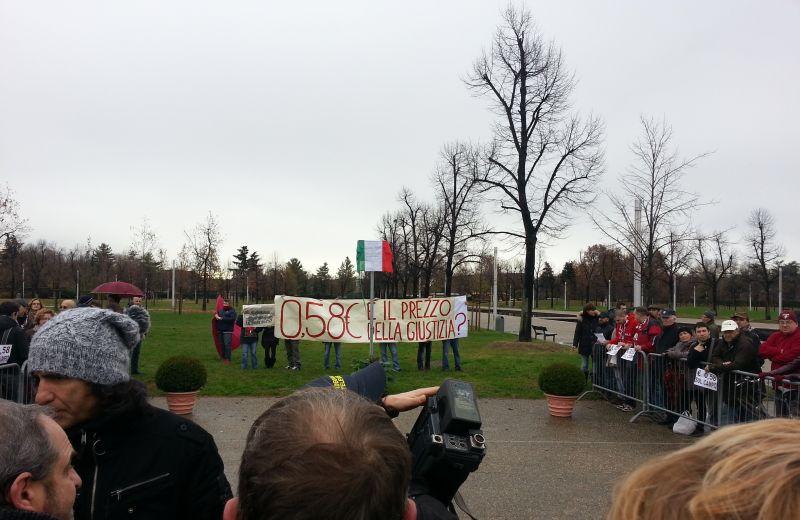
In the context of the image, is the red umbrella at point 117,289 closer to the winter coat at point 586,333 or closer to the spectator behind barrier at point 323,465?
the winter coat at point 586,333

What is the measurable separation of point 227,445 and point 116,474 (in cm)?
583

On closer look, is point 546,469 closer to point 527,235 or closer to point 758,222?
point 527,235

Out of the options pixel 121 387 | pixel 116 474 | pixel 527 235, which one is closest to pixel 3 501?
pixel 116 474

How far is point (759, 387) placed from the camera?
744 cm

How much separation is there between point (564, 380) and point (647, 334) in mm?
2566

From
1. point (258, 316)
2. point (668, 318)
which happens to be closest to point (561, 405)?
point (668, 318)

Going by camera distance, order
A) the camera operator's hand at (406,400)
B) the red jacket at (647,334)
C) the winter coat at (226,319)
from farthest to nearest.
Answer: the winter coat at (226,319) < the red jacket at (647,334) < the camera operator's hand at (406,400)

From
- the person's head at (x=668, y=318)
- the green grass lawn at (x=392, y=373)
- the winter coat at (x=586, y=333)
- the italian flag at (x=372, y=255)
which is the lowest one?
the green grass lawn at (x=392, y=373)

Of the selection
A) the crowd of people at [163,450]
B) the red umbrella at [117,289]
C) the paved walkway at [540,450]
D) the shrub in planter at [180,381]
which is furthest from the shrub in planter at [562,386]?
the red umbrella at [117,289]

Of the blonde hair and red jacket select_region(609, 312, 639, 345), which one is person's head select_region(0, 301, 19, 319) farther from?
red jacket select_region(609, 312, 639, 345)

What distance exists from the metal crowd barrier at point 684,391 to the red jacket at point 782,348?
0.38 m

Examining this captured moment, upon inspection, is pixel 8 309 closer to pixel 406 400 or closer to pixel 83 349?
pixel 83 349

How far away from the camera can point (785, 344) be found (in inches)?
325

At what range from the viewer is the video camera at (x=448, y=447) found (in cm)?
147
